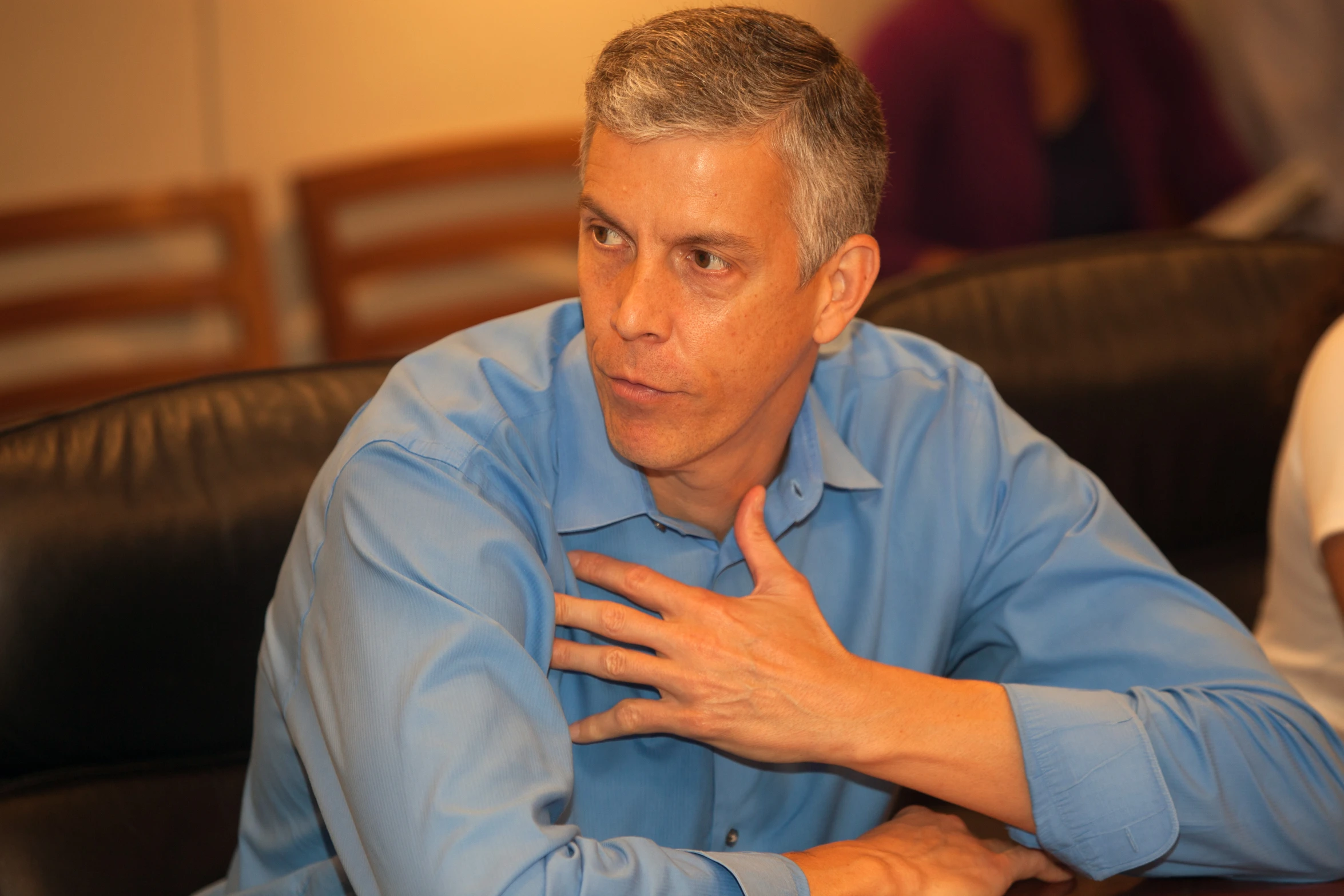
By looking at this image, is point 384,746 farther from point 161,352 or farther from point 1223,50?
point 1223,50

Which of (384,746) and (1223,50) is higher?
(1223,50)

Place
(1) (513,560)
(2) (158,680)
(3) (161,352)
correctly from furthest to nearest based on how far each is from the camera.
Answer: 1. (3) (161,352)
2. (2) (158,680)
3. (1) (513,560)

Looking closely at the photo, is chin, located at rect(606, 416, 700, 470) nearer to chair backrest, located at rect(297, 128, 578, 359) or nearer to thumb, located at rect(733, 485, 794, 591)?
thumb, located at rect(733, 485, 794, 591)

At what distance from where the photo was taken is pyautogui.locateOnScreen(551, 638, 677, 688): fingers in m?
1.01

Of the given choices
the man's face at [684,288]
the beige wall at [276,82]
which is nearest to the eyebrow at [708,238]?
the man's face at [684,288]

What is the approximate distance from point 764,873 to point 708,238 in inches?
20.0

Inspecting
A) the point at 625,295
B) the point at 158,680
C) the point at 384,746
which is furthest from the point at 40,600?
the point at 625,295

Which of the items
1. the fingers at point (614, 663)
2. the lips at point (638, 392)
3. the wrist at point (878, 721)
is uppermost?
the lips at point (638, 392)

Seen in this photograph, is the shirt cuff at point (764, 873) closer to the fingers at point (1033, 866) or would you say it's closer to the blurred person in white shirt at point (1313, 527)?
the fingers at point (1033, 866)

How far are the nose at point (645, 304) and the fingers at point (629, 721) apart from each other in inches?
12.1

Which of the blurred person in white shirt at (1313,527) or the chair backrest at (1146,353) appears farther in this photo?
the chair backrest at (1146,353)

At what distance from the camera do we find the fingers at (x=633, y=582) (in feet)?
3.44

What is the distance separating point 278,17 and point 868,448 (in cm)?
172

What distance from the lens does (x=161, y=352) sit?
260 cm
